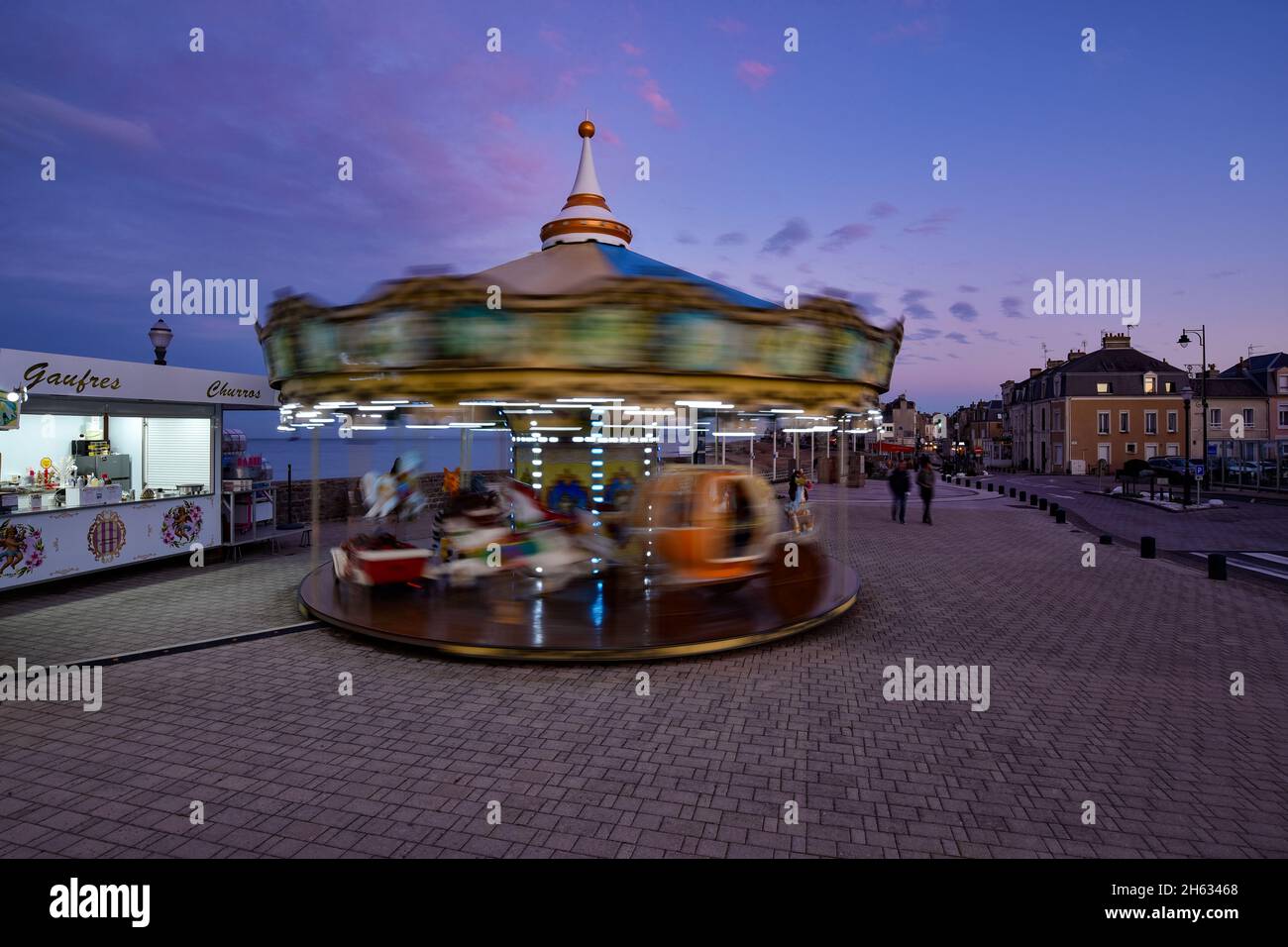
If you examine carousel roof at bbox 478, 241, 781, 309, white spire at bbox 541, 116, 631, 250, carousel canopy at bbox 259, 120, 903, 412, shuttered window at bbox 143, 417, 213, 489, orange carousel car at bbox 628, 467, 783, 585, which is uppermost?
white spire at bbox 541, 116, 631, 250

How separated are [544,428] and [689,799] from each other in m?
7.20

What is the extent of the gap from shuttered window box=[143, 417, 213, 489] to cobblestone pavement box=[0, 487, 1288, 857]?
6.58 metres

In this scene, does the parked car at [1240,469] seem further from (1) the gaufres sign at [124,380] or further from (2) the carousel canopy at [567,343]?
(1) the gaufres sign at [124,380]

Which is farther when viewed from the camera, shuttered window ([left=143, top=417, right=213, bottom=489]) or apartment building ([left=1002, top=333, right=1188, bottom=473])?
apartment building ([left=1002, top=333, right=1188, bottom=473])

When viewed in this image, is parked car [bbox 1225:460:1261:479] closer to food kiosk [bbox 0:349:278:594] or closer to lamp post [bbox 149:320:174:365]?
food kiosk [bbox 0:349:278:594]

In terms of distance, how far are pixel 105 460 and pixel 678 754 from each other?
11.7 metres

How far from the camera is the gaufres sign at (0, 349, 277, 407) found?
922 centimetres

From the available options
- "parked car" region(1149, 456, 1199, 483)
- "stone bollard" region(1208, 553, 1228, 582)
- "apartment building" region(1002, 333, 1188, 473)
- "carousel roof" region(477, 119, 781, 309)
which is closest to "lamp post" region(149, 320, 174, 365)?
"carousel roof" region(477, 119, 781, 309)

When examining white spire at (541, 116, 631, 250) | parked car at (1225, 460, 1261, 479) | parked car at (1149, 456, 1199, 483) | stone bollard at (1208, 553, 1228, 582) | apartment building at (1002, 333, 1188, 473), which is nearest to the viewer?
white spire at (541, 116, 631, 250)

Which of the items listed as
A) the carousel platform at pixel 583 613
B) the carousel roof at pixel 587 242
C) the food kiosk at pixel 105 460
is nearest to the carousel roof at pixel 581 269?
the carousel roof at pixel 587 242

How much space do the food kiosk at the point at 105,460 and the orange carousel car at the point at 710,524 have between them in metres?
8.14

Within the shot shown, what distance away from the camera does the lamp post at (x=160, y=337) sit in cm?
1202

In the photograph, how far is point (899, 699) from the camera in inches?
234
